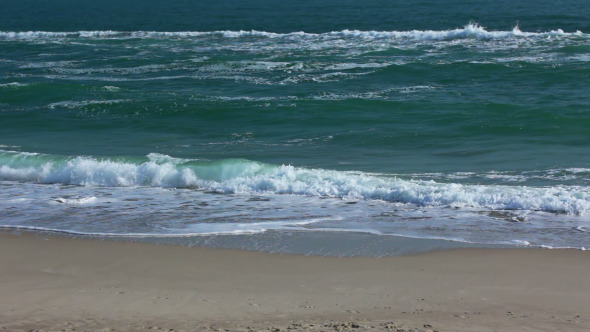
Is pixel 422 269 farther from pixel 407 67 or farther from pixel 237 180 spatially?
pixel 407 67

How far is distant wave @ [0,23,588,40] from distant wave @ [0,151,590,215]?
18336 mm

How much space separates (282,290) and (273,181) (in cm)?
464

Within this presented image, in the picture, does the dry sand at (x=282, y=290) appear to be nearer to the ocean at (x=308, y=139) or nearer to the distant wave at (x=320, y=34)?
the ocean at (x=308, y=139)

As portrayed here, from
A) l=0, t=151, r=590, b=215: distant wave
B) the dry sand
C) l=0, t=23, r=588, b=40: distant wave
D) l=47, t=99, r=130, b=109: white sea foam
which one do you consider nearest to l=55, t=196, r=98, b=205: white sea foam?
l=0, t=151, r=590, b=215: distant wave

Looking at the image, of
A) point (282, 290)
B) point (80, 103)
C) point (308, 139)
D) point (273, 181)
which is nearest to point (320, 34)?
point (80, 103)

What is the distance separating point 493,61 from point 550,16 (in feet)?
47.3

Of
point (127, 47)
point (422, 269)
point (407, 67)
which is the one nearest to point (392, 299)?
point (422, 269)

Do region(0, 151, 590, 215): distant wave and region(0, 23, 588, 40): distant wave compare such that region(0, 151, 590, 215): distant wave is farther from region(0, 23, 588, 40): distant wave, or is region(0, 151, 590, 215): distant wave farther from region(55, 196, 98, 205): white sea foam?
region(0, 23, 588, 40): distant wave

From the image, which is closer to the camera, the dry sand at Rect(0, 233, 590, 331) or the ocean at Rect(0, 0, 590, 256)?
the dry sand at Rect(0, 233, 590, 331)

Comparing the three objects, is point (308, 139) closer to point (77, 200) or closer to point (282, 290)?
point (77, 200)

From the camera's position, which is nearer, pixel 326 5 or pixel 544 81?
pixel 544 81

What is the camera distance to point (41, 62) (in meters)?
28.2

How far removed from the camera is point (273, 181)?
38.9 feet

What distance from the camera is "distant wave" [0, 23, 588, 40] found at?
2922 centimetres
